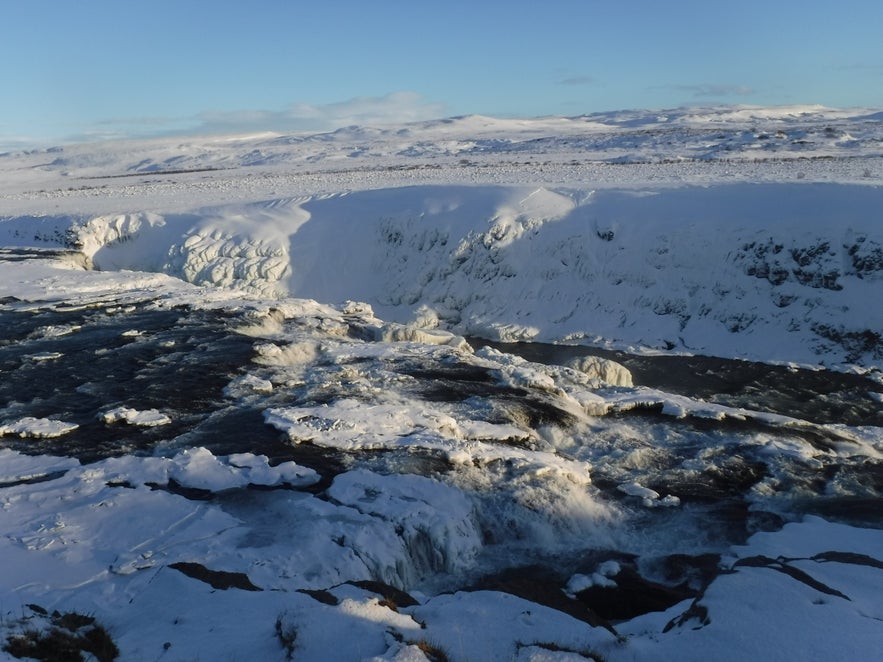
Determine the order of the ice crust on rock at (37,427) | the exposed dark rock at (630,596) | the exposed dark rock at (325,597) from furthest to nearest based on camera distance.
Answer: the ice crust on rock at (37,427)
the exposed dark rock at (630,596)
the exposed dark rock at (325,597)

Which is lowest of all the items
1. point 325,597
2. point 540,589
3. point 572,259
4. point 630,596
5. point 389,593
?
point 630,596

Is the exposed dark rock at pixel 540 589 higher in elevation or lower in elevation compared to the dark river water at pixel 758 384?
higher

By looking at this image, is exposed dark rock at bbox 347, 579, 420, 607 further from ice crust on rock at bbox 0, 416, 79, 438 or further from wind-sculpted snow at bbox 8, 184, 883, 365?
wind-sculpted snow at bbox 8, 184, 883, 365

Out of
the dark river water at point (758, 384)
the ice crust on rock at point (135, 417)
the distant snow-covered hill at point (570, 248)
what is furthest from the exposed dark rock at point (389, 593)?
the distant snow-covered hill at point (570, 248)

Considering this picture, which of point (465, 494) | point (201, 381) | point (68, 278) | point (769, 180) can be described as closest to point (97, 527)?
point (465, 494)

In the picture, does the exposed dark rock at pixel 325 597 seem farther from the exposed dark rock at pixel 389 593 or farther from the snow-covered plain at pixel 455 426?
the exposed dark rock at pixel 389 593

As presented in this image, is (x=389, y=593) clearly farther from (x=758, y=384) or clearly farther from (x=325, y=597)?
(x=758, y=384)

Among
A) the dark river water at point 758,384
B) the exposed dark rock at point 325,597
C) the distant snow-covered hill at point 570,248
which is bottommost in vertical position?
the dark river water at point 758,384

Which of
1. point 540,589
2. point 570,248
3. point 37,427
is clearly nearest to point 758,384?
point 570,248

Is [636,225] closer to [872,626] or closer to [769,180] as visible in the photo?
[769,180]
